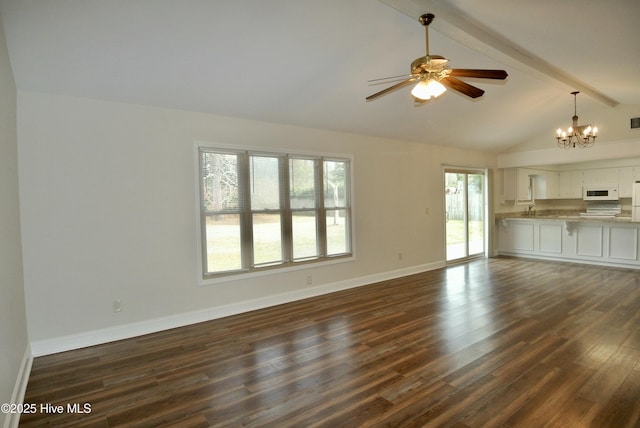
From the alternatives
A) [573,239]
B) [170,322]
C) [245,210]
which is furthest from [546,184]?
[170,322]

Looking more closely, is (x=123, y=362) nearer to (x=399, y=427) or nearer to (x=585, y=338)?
(x=399, y=427)

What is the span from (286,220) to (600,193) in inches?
300

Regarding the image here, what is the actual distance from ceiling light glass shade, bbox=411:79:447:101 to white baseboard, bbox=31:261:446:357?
324 centimetres

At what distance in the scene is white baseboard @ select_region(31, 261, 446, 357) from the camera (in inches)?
131

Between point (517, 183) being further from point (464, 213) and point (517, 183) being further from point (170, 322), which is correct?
point (170, 322)

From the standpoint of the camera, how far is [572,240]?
23.7 feet

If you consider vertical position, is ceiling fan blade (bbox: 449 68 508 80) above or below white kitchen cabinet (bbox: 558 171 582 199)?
above

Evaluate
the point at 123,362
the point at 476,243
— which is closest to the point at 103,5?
the point at 123,362

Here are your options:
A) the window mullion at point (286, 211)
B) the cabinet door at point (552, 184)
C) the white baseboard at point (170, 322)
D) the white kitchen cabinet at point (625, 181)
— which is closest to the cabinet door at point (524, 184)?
the cabinet door at point (552, 184)

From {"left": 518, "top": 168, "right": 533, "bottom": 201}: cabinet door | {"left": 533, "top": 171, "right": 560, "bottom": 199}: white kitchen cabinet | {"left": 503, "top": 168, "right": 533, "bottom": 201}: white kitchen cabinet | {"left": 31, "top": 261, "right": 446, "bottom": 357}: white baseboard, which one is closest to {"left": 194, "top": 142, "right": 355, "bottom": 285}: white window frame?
{"left": 31, "top": 261, "right": 446, "bottom": 357}: white baseboard

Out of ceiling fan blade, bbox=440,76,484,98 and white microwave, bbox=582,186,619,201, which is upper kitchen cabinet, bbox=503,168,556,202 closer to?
white microwave, bbox=582,186,619,201

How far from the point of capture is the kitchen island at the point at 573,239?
6.54 metres


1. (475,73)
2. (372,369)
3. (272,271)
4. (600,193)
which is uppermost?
(475,73)

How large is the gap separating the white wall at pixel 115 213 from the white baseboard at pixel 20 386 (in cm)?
27
